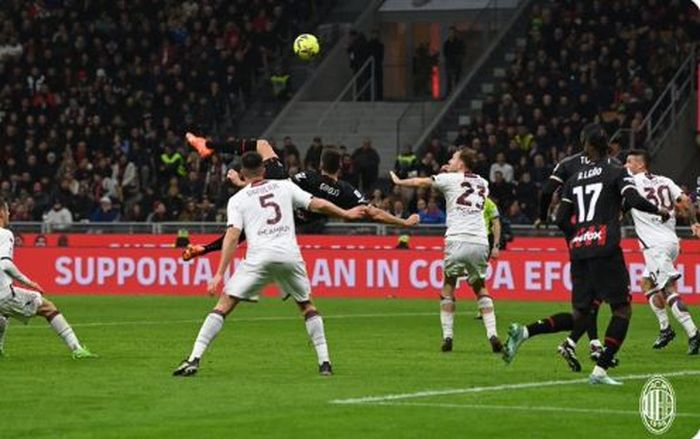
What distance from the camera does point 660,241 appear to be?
21484mm

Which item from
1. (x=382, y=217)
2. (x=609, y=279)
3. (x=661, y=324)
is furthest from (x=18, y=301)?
(x=661, y=324)

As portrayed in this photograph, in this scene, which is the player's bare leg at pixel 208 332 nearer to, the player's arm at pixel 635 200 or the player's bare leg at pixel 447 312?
the player's arm at pixel 635 200

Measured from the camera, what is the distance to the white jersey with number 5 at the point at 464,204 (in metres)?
20.7

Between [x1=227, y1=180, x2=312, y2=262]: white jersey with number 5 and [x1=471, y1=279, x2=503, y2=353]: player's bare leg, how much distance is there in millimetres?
4108

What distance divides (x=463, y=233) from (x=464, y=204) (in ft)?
1.15

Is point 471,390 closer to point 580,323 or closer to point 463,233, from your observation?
point 580,323

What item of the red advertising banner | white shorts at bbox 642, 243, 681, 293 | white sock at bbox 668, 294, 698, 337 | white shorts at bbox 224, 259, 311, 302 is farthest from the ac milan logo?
the red advertising banner

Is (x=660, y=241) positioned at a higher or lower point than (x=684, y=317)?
higher

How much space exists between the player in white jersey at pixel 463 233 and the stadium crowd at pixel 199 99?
53.0 feet

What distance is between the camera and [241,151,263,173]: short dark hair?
55.2 feet

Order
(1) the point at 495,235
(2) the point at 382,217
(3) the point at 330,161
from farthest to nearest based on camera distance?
1. (1) the point at 495,235
2. (3) the point at 330,161
3. (2) the point at 382,217

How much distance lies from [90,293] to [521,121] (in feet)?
36.0

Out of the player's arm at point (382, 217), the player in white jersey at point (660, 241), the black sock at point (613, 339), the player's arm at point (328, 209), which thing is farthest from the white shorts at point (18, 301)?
the player in white jersey at point (660, 241)

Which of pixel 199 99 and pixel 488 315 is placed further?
pixel 199 99
